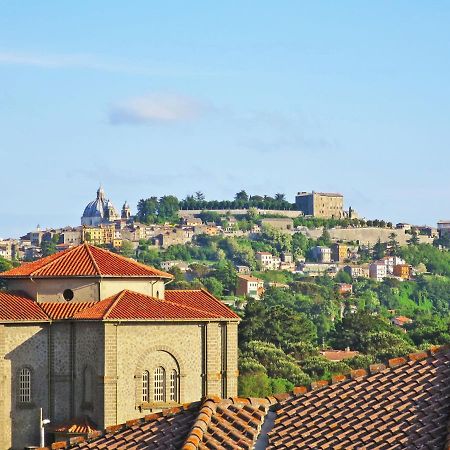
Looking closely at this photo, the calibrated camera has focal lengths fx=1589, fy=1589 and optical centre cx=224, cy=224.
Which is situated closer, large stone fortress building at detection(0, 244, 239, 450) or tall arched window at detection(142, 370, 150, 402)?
large stone fortress building at detection(0, 244, 239, 450)

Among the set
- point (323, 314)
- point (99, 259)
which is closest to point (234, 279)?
point (323, 314)

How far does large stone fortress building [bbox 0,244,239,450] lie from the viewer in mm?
36781

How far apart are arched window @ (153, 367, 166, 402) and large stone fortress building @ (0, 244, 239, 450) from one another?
24mm

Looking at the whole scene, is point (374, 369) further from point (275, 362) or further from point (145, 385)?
point (275, 362)

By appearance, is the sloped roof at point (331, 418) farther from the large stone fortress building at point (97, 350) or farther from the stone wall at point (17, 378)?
the stone wall at point (17, 378)

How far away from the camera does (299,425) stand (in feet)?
45.1

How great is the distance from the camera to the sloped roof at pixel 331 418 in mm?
13000

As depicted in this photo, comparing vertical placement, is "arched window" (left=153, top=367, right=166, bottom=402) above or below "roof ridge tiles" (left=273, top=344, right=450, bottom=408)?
below

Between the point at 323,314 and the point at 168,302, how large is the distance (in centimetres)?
13104

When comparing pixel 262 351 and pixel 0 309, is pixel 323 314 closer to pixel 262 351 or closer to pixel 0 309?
pixel 262 351

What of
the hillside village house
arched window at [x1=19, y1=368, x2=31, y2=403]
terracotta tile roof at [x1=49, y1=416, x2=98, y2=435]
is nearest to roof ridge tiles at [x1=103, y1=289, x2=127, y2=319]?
terracotta tile roof at [x1=49, y1=416, x2=98, y2=435]

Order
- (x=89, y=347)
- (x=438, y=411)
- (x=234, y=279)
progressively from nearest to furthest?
(x=438, y=411) → (x=89, y=347) → (x=234, y=279)

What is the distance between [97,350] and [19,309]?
2305 mm

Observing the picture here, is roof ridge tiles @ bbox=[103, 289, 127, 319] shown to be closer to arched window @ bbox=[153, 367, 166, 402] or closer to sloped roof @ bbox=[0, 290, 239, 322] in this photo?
sloped roof @ bbox=[0, 290, 239, 322]
